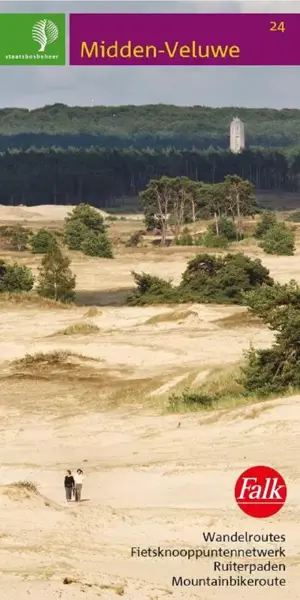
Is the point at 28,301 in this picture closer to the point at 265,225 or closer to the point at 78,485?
the point at 78,485

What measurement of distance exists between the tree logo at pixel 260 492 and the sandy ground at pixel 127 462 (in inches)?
8.2

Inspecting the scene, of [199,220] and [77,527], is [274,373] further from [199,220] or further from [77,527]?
[199,220]

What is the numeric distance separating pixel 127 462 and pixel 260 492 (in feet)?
15.6

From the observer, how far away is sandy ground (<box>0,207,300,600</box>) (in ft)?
49.9

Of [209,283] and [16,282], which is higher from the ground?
[209,283]

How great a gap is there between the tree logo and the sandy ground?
208 mm

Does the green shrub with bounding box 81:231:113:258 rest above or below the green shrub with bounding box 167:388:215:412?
above

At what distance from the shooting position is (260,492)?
1916 cm

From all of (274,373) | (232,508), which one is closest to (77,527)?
(232,508)

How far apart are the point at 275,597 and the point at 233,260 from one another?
1841 inches

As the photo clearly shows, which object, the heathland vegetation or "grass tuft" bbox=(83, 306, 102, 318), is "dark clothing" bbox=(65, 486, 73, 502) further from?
"grass tuft" bbox=(83, 306, 102, 318)

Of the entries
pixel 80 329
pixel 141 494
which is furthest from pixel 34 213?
pixel 141 494

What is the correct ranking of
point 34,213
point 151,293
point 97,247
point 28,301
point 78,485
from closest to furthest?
point 78,485
point 28,301
point 151,293
point 97,247
point 34,213

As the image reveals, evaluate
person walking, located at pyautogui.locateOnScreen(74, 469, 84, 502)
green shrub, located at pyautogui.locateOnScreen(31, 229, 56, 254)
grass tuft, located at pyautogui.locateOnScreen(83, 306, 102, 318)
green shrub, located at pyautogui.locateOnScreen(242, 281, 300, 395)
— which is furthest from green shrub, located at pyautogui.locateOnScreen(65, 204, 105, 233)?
person walking, located at pyautogui.locateOnScreen(74, 469, 84, 502)
